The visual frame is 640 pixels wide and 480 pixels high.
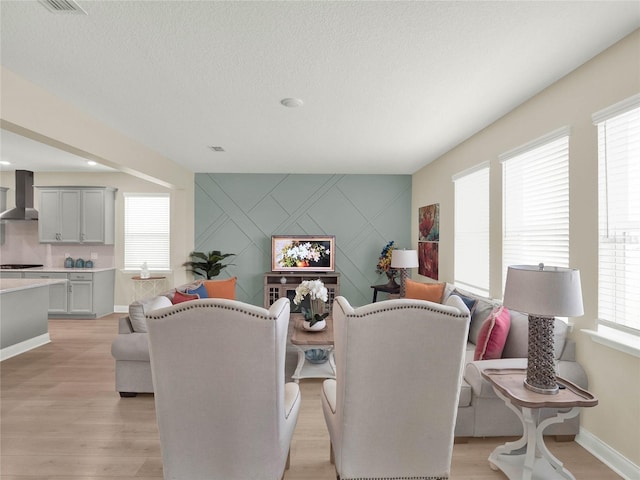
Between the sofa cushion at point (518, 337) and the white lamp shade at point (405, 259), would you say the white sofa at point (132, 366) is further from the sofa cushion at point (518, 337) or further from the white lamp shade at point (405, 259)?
the white lamp shade at point (405, 259)

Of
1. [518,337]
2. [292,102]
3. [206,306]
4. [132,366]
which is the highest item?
[292,102]

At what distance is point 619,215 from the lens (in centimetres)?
214

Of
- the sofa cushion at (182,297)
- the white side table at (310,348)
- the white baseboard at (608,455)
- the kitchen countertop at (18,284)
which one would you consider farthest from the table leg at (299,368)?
the kitchen countertop at (18,284)

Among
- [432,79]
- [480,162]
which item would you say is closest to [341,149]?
[480,162]

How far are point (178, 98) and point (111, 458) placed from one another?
2671 mm

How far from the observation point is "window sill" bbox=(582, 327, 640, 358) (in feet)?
6.48

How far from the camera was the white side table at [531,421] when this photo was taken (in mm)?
1832

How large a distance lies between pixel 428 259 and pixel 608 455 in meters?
3.46

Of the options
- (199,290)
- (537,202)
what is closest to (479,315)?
(537,202)

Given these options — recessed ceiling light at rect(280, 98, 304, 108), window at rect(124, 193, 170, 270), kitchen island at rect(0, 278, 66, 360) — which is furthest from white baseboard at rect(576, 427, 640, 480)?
window at rect(124, 193, 170, 270)

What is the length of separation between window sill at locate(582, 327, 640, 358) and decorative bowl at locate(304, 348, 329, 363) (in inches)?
89.8

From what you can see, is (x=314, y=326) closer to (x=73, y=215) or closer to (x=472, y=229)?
(x=472, y=229)

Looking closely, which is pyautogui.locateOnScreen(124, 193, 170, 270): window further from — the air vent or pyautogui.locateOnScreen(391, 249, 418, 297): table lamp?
the air vent

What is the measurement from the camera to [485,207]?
3752 millimetres
